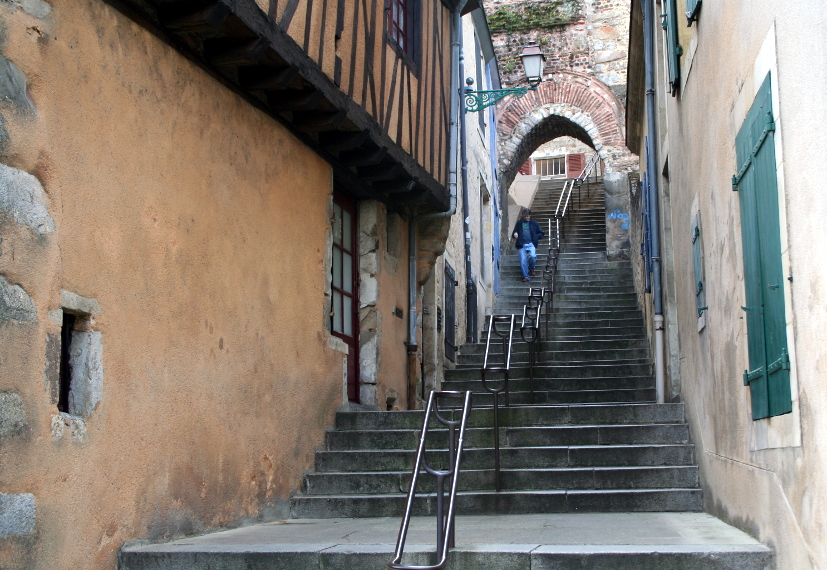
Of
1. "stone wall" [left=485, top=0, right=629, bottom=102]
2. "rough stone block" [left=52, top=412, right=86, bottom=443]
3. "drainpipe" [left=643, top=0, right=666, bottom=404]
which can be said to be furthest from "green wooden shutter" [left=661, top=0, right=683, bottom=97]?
"stone wall" [left=485, top=0, right=629, bottom=102]

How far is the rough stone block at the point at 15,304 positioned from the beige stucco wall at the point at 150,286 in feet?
0.10

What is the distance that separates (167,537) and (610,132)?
19266 mm

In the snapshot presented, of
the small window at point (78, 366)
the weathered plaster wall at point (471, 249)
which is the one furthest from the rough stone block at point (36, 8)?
the weathered plaster wall at point (471, 249)

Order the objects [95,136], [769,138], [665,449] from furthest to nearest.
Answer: [665,449], [95,136], [769,138]

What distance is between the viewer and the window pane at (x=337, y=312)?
788cm

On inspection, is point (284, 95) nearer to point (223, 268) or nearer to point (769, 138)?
point (223, 268)

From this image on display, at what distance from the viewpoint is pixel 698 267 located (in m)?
5.93

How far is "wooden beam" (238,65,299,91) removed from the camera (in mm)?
5652

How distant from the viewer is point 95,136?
4379mm

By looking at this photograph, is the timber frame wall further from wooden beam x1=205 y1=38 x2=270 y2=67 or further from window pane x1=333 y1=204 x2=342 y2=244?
window pane x1=333 y1=204 x2=342 y2=244

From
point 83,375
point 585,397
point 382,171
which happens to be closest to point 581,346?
point 585,397

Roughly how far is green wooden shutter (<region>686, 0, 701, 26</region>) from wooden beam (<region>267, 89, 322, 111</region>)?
229 cm

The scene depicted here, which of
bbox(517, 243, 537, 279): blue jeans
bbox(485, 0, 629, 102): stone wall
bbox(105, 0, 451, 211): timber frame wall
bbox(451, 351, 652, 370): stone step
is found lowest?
bbox(451, 351, 652, 370): stone step

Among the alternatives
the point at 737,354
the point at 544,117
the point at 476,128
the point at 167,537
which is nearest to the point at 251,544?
the point at 167,537
